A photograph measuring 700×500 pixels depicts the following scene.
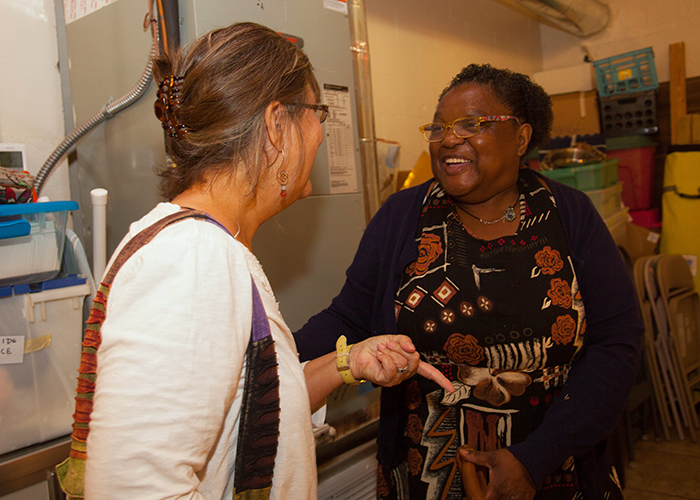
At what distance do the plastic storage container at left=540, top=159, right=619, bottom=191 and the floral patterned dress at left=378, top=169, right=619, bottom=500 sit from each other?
189 cm

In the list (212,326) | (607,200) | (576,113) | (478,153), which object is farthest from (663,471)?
(212,326)

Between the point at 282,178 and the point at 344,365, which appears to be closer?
the point at 282,178

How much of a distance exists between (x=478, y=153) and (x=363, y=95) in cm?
63

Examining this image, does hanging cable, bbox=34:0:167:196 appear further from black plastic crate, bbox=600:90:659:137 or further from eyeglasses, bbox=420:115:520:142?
black plastic crate, bbox=600:90:659:137

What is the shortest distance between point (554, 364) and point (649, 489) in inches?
73.0

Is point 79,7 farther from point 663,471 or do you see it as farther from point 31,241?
point 663,471

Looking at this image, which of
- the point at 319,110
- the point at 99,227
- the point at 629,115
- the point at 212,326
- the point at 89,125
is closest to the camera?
the point at 212,326

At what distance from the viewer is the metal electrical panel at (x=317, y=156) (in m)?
1.39

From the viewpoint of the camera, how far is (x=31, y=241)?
115 centimetres

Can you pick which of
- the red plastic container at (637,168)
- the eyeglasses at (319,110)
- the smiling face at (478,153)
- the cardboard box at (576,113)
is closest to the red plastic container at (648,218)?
the red plastic container at (637,168)

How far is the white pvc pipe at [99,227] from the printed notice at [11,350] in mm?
311

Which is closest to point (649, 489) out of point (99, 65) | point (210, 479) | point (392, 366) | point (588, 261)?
point (588, 261)

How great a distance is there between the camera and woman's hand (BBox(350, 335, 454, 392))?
94cm

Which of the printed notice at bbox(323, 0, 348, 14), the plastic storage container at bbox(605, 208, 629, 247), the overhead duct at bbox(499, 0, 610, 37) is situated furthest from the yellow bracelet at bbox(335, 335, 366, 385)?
the overhead duct at bbox(499, 0, 610, 37)
